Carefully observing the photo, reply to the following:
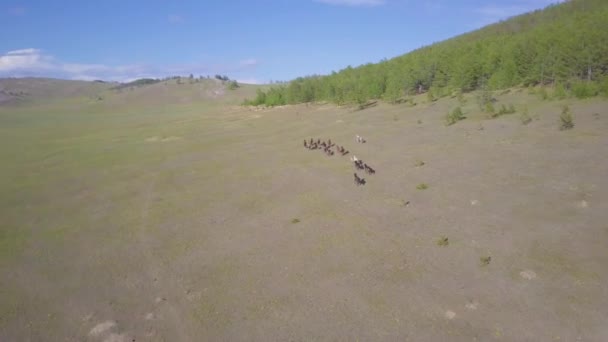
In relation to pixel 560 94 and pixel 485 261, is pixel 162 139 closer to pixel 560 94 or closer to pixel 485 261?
pixel 485 261

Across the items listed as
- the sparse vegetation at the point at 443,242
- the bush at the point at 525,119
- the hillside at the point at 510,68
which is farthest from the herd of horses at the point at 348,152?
the hillside at the point at 510,68

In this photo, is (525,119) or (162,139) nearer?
(525,119)

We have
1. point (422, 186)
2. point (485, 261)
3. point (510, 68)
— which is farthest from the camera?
point (510, 68)

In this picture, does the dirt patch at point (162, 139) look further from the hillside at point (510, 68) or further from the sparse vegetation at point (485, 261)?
the sparse vegetation at point (485, 261)

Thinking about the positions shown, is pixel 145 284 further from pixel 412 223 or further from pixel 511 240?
pixel 511 240

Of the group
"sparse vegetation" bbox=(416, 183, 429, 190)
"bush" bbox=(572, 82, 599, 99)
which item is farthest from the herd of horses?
"bush" bbox=(572, 82, 599, 99)

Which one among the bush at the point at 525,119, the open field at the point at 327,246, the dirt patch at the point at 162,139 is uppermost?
the bush at the point at 525,119

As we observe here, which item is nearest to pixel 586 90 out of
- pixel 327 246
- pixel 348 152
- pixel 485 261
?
pixel 348 152

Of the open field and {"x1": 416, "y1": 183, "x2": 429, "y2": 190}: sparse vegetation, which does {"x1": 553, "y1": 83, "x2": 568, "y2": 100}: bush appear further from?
{"x1": 416, "y1": 183, "x2": 429, "y2": 190}: sparse vegetation
